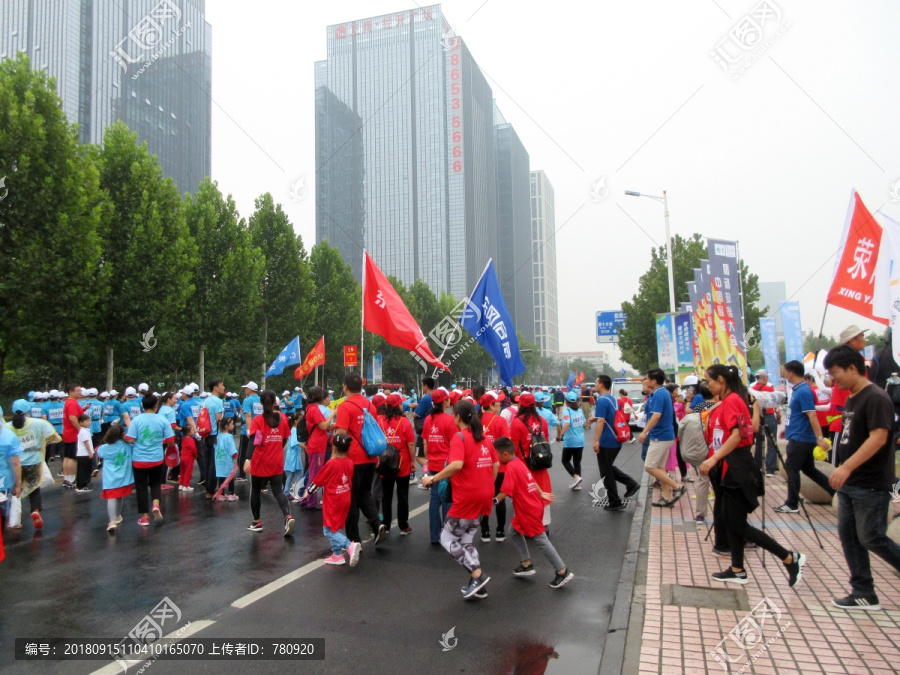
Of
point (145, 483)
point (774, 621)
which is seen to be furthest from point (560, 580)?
point (145, 483)

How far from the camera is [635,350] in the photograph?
48125 millimetres

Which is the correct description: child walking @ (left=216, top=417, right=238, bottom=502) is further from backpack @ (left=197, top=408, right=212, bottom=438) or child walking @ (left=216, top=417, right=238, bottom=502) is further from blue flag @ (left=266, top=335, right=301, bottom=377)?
blue flag @ (left=266, top=335, right=301, bottom=377)

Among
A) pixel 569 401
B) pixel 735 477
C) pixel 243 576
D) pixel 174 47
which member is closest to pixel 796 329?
pixel 569 401

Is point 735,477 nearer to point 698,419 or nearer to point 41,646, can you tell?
point 698,419

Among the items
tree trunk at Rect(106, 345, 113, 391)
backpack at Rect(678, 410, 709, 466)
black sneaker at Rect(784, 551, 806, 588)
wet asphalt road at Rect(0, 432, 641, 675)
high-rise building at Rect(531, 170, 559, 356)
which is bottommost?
wet asphalt road at Rect(0, 432, 641, 675)

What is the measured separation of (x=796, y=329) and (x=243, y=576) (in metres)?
20.8

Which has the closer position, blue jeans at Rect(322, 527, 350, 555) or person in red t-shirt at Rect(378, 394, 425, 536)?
blue jeans at Rect(322, 527, 350, 555)

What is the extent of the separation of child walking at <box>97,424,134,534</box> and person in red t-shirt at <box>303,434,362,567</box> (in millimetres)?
3234

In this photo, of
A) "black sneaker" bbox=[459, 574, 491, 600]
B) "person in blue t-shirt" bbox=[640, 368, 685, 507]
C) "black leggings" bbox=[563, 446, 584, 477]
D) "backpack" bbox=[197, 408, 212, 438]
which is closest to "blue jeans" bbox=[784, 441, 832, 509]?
"person in blue t-shirt" bbox=[640, 368, 685, 507]

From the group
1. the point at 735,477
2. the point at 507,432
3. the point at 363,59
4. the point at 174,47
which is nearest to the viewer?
the point at 735,477

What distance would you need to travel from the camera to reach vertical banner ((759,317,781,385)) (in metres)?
20.3

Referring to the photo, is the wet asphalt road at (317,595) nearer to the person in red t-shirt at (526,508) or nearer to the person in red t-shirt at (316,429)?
the person in red t-shirt at (526,508)

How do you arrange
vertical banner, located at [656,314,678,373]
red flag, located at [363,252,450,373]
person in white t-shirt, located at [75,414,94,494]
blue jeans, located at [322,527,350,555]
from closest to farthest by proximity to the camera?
blue jeans, located at [322,527,350,555], red flag, located at [363,252,450,373], person in white t-shirt, located at [75,414,94,494], vertical banner, located at [656,314,678,373]

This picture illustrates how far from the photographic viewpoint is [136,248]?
22.2 m
